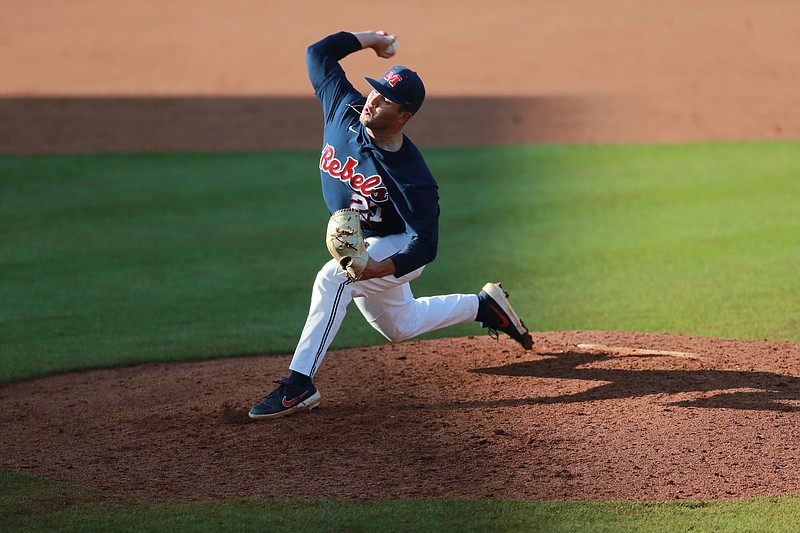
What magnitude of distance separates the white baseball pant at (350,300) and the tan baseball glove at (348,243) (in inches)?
14.5

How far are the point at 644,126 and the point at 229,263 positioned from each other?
763cm

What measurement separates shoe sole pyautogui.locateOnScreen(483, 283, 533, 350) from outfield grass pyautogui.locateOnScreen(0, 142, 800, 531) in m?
1.08

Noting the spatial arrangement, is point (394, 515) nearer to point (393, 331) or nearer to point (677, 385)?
point (393, 331)

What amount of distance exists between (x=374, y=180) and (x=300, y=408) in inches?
45.3

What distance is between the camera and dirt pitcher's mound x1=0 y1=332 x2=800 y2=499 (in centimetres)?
416

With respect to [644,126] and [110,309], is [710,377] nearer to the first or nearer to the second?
[110,309]

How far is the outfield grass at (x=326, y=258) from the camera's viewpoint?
385cm

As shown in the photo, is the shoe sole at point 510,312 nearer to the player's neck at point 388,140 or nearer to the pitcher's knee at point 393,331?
the pitcher's knee at point 393,331

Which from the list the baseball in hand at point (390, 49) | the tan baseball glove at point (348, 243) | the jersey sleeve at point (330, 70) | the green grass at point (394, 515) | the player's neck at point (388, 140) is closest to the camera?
the green grass at point (394, 515)

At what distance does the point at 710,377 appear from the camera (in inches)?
207

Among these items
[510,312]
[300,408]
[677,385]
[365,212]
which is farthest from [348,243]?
[677,385]

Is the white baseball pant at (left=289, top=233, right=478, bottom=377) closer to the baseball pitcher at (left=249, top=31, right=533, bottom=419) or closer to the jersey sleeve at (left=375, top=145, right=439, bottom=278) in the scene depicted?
the baseball pitcher at (left=249, top=31, right=533, bottom=419)

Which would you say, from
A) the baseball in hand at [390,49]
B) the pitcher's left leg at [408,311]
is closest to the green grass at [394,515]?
the pitcher's left leg at [408,311]

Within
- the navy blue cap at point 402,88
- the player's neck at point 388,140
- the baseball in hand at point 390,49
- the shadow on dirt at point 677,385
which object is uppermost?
the baseball in hand at point 390,49
